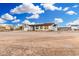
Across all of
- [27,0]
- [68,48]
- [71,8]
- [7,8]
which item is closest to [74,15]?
[71,8]

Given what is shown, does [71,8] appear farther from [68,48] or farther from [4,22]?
[4,22]

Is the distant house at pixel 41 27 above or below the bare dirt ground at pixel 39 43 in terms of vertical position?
above

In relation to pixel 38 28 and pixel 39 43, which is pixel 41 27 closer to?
pixel 38 28

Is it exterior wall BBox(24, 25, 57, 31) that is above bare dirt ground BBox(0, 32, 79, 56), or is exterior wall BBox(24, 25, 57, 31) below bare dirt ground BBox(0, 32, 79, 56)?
above

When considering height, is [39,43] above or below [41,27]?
below

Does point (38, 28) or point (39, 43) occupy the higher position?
point (38, 28)

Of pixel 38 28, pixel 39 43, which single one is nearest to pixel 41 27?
pixel 38 28

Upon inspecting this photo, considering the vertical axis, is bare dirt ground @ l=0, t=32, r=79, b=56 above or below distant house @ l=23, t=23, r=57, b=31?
below

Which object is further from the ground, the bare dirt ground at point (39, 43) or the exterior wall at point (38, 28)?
the exterior wall at point (38, 28)
